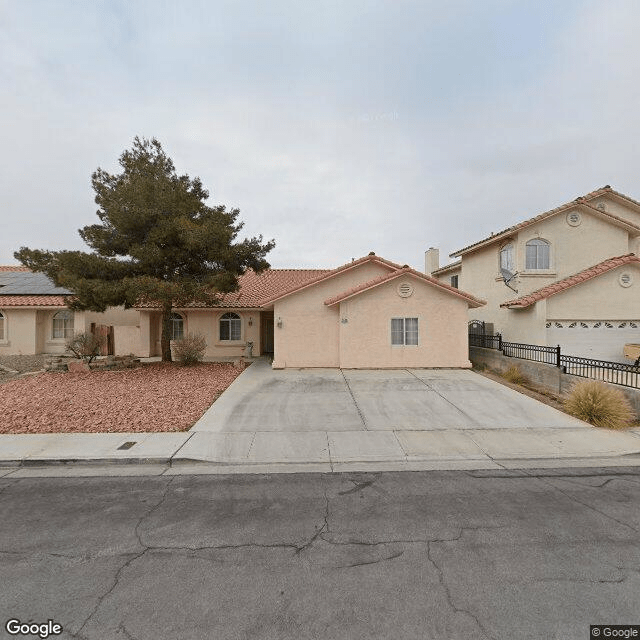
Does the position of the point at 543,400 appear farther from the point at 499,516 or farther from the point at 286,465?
the point at 286,465

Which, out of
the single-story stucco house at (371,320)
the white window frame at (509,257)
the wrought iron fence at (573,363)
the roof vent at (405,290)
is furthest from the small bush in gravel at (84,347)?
the white window frame at (509,257)

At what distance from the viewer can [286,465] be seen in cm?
639

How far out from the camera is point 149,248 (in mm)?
14414

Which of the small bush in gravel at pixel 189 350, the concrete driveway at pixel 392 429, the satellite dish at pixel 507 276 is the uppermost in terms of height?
the satellite dish at pixel 507 276

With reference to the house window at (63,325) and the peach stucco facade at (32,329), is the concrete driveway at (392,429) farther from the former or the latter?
the house window at (63,325)

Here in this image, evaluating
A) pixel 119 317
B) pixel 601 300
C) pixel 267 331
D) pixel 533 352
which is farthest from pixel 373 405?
pixel 119 317

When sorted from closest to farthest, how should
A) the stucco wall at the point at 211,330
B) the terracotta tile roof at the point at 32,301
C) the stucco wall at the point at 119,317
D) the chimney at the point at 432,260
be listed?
the terracotta tile roof at the point at 32,301 → the stucco wall at the point at 211,330 → the stucco wall at the point at 119,317 → the chimney at the point at 432,260

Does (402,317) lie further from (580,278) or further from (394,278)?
(580,278)

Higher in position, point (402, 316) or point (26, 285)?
point (26, 285)

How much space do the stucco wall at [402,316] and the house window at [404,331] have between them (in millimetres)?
190

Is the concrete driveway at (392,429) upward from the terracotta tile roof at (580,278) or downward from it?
downward

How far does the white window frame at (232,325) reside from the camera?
66.7 feet

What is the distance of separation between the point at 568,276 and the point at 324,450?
17.6 m

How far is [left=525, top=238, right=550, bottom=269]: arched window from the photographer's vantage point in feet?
58.7
